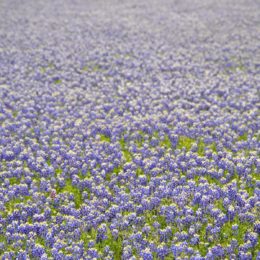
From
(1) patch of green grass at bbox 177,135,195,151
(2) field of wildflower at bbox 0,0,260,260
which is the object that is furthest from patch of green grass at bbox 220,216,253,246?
(1) patch of green grass at bbox 177,135,195,151

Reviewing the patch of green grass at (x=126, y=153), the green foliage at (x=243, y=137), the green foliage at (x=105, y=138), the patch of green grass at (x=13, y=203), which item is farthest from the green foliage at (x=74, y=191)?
the green foliage at (x=243, y=137)

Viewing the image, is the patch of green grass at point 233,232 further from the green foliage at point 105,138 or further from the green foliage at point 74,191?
the green foliage at point 105,138

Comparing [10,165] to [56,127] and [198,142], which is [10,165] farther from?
[198,142]

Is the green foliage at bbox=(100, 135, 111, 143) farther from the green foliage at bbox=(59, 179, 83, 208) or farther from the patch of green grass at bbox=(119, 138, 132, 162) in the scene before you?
the green foliage at bbox=(59, 179, 83, 208)

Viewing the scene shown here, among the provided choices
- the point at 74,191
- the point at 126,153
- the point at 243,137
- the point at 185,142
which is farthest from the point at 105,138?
the point at 243,137

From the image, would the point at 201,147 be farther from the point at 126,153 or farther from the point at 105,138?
the point at 105,138

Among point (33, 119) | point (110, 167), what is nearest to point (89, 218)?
point (110, 167)
